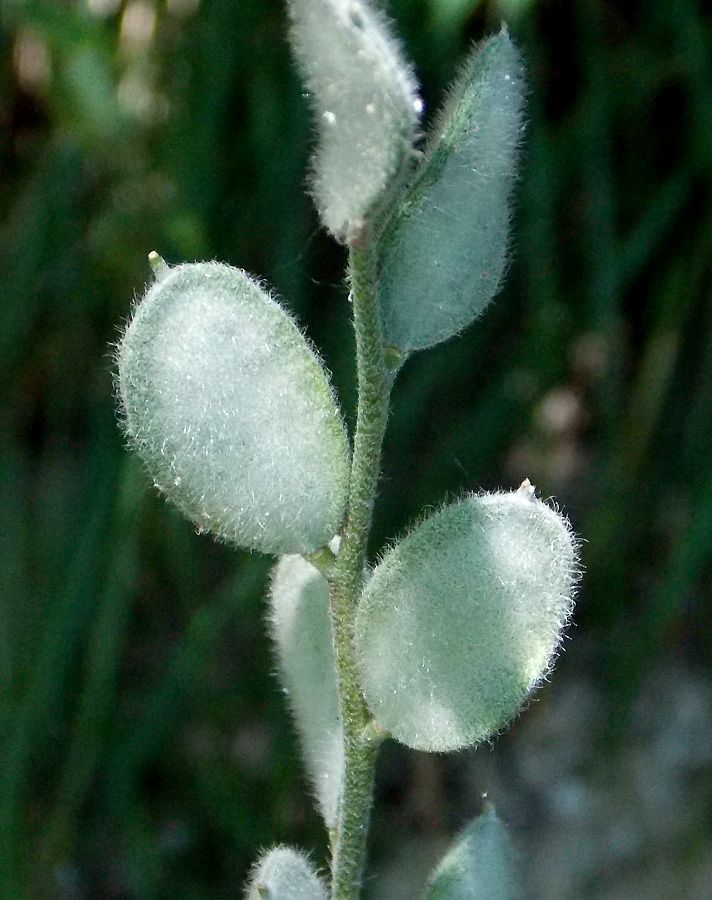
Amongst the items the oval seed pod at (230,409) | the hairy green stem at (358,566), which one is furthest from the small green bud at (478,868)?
the oval seed pod at (230,409)

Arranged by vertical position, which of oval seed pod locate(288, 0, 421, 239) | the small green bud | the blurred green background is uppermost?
oval seed pod locate(288, 0, 421, 239)

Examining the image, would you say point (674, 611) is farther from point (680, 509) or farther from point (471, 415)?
point (471, 415)

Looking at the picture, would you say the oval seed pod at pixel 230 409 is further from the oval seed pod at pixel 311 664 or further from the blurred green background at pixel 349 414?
the blurred green background at pixel 349 414

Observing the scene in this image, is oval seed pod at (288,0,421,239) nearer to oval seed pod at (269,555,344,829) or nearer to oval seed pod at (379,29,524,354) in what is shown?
oval seed pod at (379,29,524,354)

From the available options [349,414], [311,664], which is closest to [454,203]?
[311,664]

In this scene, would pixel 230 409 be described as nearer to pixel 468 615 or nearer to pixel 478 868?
pixel 468 615

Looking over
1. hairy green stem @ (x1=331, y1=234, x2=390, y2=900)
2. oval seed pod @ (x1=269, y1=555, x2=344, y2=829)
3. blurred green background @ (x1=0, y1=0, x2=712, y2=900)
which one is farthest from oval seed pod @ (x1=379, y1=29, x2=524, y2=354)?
blurred green background @ (x1=0, y1=0, x2=712, y2=900)

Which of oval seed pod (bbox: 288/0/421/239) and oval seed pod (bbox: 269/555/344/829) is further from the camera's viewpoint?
oval seed pod (bbox: 269/555/344/829)
